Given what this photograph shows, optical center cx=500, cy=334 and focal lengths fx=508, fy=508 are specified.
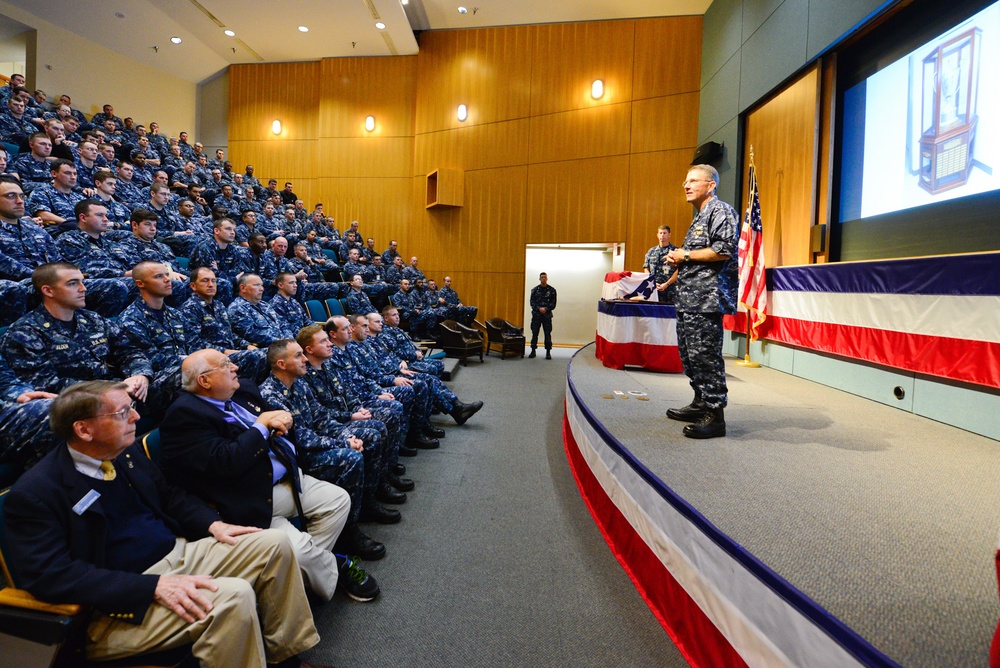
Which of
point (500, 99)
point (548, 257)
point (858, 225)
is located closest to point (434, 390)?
point (858, 225)

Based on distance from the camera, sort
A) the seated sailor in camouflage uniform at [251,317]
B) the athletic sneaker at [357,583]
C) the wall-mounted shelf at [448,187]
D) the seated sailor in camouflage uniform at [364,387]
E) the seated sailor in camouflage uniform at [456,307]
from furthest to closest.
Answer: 1. the wall-mounted shelf at [448,187]
2. the seated sailor in camouflage uniform at [456,307]
3. the seated sailor in camouflage uniform at [251,317]
4. the seated sailor in camouflage uniform at [364,387]
5. the athletic sneaker at [357,583]

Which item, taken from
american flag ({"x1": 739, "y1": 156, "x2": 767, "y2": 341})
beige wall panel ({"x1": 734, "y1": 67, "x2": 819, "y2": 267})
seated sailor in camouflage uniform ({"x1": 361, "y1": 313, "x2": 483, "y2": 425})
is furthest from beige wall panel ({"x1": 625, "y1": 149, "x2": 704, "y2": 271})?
seated sailor in camouflage uniform ({"x1": 361, "y1": 313, "x2": 483, "y2": 425})

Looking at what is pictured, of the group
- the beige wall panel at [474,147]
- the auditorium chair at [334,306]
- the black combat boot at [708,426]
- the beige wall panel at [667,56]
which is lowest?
the black combat boot at [708,426]

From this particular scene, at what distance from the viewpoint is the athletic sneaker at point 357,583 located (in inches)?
66.6

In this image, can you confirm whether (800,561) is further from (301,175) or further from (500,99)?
(301,175)

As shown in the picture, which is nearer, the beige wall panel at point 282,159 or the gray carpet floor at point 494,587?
the gray carpet floor at point 494,587

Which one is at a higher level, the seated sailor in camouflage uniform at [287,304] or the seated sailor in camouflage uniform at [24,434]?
the seated sailor in camouflage uniform at [287,304]

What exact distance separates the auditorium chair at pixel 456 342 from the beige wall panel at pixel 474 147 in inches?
134

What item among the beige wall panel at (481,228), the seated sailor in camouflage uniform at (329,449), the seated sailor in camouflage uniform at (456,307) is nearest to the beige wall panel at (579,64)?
the beige wall panel at (481,228)

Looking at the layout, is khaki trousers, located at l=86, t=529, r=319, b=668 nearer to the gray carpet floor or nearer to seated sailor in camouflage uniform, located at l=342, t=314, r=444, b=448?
the gray carpet floor

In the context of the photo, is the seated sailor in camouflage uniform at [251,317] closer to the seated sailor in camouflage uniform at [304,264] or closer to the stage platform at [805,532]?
the seated sailor in camouflage uniform at [304,264]

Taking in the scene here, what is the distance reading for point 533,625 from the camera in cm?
A: 156

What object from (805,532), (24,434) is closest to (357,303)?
(24,434)

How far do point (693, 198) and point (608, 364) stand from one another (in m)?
2.35
